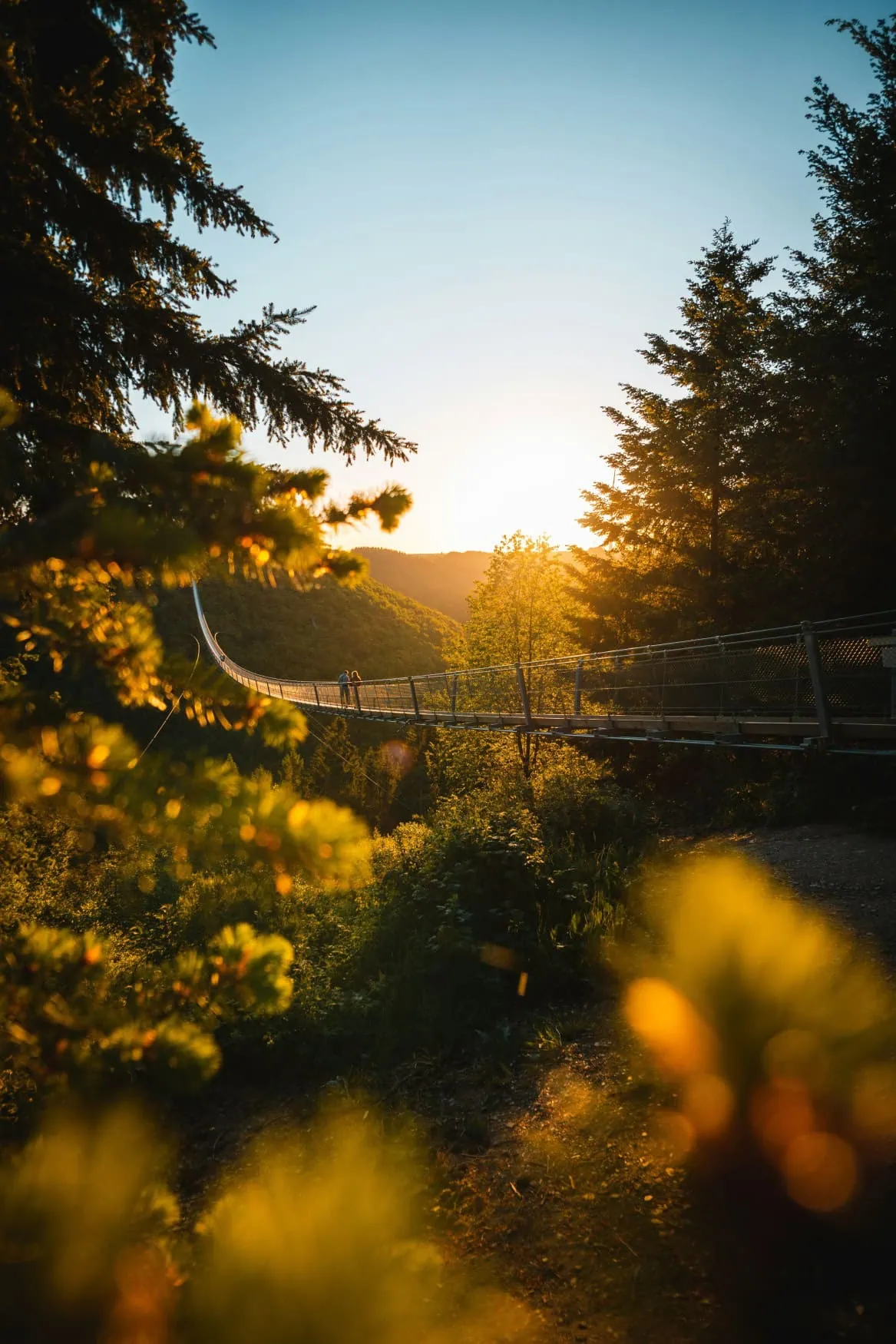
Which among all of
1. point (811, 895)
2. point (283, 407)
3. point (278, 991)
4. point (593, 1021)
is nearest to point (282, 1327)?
point (278, 991)

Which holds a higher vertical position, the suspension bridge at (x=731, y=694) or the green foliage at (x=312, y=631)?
the green foliage at (x=312, y=631)

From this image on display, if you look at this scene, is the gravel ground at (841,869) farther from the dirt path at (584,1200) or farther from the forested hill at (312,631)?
the forested hill at (312,631)

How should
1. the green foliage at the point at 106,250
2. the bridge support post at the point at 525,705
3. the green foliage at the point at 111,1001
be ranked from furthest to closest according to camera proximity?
the bridge support post at the point at 525,705 → the green foliage at the point at 106,250 → the green foliage at the point at 111,1001

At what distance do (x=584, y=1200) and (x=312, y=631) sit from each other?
1697 inches

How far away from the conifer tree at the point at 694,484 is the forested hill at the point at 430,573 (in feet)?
297

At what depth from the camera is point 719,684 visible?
8.45 meters

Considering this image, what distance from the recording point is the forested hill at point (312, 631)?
4288cm

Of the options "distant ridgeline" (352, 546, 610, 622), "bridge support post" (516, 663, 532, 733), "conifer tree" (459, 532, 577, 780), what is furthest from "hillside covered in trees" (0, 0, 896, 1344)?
"distant ridgeline" (352, 546, 610, 622)

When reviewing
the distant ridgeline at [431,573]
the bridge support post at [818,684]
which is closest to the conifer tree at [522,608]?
the bridge support post at [818,684]

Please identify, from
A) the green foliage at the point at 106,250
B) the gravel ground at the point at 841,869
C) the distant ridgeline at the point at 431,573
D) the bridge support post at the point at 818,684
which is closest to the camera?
the green foliage at the point at 106,250

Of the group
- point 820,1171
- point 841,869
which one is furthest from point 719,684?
point 820,1171

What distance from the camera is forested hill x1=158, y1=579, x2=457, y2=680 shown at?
42.9m

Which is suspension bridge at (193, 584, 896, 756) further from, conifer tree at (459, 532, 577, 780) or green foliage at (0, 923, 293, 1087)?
conifer tree at (459, 532, 577, 780)

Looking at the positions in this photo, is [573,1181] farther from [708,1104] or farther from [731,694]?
[731,694]
